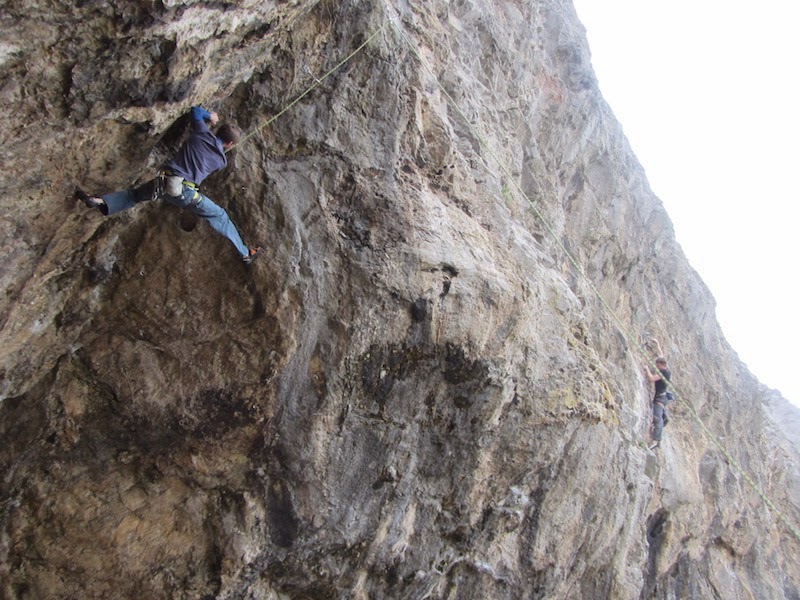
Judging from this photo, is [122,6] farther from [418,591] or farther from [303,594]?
[418,591]

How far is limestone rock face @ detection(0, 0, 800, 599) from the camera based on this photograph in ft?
15.2

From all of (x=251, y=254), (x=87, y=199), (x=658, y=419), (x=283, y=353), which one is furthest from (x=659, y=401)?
(x=87, y=199)

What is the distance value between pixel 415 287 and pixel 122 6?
3.41 m

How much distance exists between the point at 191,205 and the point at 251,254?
2.56ft

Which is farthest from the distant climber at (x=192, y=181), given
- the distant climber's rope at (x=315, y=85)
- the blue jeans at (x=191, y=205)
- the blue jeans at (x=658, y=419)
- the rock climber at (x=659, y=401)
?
the blue jeans at (x=658, y=419)

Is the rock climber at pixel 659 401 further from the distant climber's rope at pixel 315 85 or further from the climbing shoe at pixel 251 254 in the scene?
the climbing shoe at pixel 251 254

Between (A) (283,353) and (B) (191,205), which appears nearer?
(B) (191,205)

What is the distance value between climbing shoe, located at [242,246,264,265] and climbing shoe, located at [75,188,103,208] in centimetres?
137

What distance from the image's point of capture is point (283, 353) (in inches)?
215

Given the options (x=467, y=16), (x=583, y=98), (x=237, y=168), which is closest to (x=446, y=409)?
(x=237, y=168)

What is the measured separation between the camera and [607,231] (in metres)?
12.8

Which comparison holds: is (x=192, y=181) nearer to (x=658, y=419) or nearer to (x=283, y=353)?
(x=283, y=353)

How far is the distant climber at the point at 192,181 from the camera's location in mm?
4539

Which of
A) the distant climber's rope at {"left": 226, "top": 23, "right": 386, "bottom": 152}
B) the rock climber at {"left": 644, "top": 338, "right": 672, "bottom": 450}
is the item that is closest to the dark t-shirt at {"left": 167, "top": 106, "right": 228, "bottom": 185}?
the distant climber's rope at {"left": 226, "top": 23, "right": 386, "bottom": 152}
